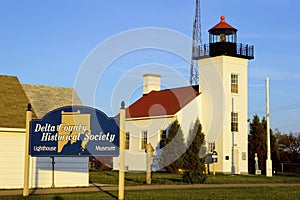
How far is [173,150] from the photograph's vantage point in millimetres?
39531

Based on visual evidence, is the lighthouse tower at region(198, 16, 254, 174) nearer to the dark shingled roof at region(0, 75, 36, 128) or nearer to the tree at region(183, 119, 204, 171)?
the tree at region(183, 119, 204, 171)

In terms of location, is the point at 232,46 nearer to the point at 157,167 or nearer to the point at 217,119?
the point at 217,119

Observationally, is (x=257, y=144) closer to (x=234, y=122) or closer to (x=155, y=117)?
(x=234, y=122)

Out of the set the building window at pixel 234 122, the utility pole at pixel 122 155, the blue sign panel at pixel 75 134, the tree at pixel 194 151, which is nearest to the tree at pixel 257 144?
the building window at pixel 234 122

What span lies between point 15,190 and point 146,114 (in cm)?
2405

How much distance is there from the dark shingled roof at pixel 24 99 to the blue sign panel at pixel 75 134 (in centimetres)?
339

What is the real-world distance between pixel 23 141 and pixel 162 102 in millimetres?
23717

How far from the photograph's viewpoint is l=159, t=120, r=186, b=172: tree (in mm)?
38875

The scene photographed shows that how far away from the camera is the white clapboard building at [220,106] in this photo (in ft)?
130

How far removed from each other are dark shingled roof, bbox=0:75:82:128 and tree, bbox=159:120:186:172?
15.4 meters

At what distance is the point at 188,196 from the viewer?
17.9 meters

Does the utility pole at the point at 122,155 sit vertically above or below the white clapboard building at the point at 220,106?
below

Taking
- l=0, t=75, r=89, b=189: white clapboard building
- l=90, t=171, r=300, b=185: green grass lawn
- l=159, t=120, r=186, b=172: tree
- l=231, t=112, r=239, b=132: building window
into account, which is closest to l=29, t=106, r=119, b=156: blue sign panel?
l=0, t=75, r=89, b=189: white clapboard building

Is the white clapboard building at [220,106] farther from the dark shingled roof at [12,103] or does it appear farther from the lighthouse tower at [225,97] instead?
the dark shingled roof at [12,103]
